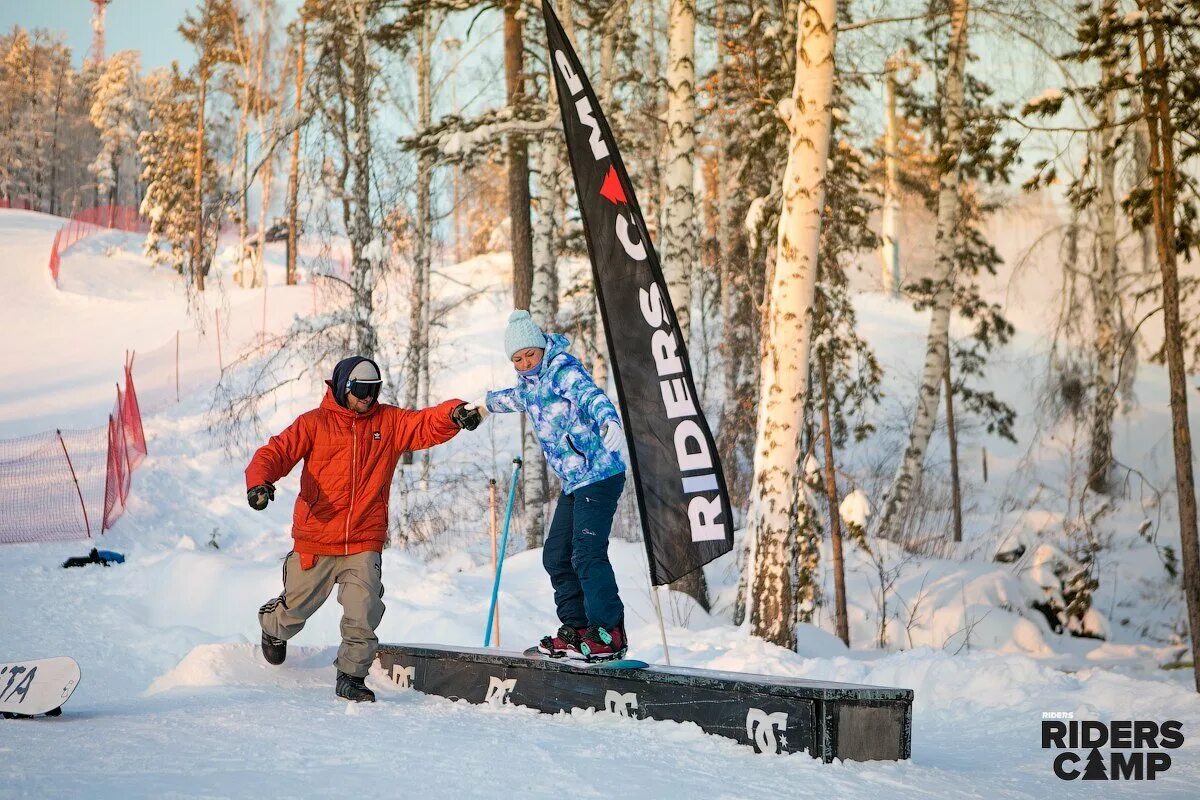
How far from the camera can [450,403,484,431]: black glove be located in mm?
5398

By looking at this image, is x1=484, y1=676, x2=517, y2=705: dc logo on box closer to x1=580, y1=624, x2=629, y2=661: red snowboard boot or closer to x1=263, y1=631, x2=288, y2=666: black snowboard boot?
x1=580, y1=624, x2=629, y2=661: red snowboard boot

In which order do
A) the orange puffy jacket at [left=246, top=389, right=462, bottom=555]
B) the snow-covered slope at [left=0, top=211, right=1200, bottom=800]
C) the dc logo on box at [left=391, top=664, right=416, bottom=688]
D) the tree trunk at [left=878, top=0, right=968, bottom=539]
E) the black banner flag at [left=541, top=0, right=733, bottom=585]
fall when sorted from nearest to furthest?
the snow-covered slope at [left=0, top=211, right=1200, bottom=800]
the black banner flag at [left=541, top=0, right=733, bottom=585]
the orange puffy jacket at [left=246, top=389, right=462, bottom=555]
the dc logo on box at [left=391, top=664, right=416, bottom=688]
the tree trunk at [left=878, top=0, right=968, bottom=539]

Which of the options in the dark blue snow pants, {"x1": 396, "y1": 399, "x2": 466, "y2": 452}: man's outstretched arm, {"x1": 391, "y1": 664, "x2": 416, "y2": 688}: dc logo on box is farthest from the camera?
{"x1": 391, "y1": 664, "x2": 416, "y2": 688}: dc logo on box

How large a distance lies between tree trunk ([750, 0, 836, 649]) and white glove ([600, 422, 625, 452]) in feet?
10.2

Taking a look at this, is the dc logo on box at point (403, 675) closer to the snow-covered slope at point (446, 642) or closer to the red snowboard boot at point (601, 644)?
the snow-covered slope at point (446, 642)

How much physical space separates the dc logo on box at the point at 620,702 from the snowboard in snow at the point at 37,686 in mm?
2431

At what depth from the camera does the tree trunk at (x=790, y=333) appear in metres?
7.75

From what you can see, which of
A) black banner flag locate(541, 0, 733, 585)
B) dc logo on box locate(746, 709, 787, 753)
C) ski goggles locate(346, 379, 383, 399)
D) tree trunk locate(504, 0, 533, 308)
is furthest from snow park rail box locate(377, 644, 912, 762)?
tree trunk locate(504, 0, 533, 308)

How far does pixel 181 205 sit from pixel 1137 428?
3433cm

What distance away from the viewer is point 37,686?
4754mm

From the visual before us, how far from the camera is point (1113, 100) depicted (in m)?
18.0

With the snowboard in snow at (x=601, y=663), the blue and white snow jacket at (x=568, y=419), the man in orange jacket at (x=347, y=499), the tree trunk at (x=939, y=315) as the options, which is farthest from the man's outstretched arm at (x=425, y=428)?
the tree trunk at (x=939, y=315)

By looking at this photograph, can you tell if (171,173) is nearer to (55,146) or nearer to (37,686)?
(55,146)

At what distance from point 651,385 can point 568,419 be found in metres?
0.53
